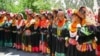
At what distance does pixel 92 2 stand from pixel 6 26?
1092cm

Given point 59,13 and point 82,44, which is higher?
point 59,13

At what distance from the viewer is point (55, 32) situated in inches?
353

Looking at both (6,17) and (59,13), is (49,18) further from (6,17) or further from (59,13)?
(6,17)

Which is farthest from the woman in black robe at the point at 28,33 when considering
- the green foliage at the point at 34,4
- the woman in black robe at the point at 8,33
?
the green foliage at the point at 34,4

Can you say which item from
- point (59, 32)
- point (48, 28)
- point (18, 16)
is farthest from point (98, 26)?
point (18, 16)

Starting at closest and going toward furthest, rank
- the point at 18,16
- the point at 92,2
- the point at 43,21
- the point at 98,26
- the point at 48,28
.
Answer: the point at 98,26, the point at 48,28, the point at 43,21, the point at 18,16, the point at 92,2

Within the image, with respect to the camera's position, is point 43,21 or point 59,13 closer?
point 59,13

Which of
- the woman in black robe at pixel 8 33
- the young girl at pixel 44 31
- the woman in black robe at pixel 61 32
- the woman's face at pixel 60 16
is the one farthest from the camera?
the woman in black robe at pixel 8 33

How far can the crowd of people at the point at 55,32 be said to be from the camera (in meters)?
7.69

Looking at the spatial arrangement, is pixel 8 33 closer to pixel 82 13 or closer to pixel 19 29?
pixel 19 29

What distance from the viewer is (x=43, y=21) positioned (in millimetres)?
10625

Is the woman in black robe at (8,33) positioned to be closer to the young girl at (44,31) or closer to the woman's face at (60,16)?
the young girl at (44,31)

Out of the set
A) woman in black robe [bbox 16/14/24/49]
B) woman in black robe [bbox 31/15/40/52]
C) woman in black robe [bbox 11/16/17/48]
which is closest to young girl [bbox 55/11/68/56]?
woman in black robe [bbox 31/15/40/52]

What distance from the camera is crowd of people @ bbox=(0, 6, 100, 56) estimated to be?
7.69 meters
